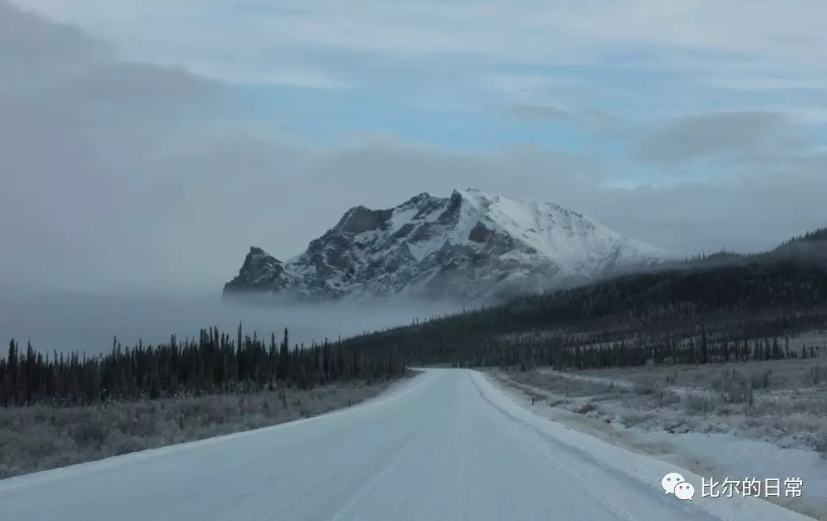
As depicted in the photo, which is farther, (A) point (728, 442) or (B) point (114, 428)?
(B) point (114, 428)

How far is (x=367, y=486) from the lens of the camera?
10961 millimetres

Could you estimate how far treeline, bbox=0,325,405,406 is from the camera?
172 feet

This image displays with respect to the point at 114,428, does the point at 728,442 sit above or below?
above

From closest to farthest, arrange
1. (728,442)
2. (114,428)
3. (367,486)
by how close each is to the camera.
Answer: (367,486), (728,442), (114,428)

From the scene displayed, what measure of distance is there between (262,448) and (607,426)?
35.2ft

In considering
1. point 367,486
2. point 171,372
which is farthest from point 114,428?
point 171,372

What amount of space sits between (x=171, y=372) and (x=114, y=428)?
4633cm

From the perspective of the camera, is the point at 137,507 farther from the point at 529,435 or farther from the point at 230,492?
the point at 529,435

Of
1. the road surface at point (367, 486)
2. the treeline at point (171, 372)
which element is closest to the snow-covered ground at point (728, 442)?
the road surface at point (367, 486)

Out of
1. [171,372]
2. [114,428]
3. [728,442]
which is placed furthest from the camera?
[171,372]

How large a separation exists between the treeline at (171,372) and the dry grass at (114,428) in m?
15.7

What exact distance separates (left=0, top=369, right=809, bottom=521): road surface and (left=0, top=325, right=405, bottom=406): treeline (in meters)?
32.7

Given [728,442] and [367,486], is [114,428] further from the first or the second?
[728,442]

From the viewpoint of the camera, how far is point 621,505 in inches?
378
